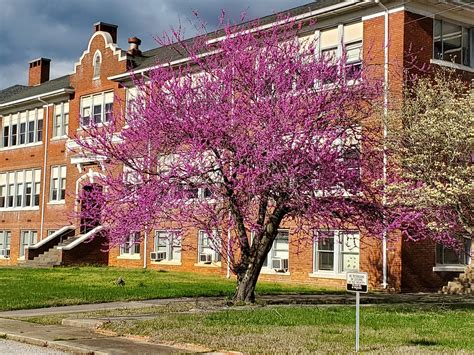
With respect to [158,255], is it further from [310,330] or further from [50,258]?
[310,330]

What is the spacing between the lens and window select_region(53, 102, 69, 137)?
41.4m

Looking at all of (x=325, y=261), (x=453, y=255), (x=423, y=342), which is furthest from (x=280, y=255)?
(x=423, y=342)

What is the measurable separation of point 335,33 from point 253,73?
977 centimetres

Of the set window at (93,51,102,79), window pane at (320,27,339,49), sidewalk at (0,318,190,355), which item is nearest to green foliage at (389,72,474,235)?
window pane at (320,27,339,49)

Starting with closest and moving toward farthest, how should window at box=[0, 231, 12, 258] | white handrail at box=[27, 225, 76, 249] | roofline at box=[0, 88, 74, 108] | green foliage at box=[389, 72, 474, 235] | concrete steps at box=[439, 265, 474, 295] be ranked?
green foliage at box=[389, 72, 474, 235]
concrete steps at box=[439, 265, 474, 295]
white handrail at box=[27, 225, 76, 249]
roofline at box=[0, 88, 74, 108]
window at box=[0, 231, 12, 258]

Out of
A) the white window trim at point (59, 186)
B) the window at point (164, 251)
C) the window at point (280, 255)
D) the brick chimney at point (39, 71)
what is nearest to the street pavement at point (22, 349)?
the window at point (280, 255)

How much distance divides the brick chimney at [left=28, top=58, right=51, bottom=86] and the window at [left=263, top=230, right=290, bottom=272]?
28137 millimetres

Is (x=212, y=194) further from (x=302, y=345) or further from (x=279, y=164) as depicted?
(x=302, y=345)

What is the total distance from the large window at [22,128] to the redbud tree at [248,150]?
1047 inches

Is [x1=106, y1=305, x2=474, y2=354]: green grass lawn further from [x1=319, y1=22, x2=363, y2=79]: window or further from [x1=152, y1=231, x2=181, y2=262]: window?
[x1=152, y1=231, x2=181, y2=262]: window

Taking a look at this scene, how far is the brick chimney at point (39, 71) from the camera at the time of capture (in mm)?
50750

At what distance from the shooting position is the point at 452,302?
19922 mm

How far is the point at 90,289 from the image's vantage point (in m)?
21.4

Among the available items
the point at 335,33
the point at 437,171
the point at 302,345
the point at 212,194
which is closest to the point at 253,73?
the point at 212,194
